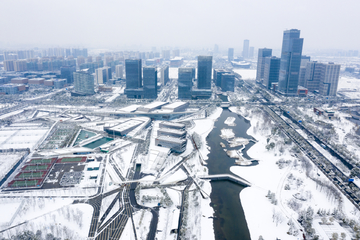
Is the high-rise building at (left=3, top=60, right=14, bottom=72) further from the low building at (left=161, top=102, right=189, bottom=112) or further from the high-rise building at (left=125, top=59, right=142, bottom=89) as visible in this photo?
the low building at (left=161, top=102, right=189, bottom=112)

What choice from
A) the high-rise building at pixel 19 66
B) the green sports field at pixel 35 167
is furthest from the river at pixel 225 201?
the high-rise building at pixel 19 66

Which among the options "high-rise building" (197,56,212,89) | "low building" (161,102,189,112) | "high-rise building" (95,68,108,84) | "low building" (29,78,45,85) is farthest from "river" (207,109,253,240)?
"low building" (29,78,45,85)

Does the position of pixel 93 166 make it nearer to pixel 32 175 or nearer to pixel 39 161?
pixel 32 175

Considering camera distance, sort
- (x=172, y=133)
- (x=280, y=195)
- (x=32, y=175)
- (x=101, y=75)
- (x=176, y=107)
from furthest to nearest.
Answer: (x=101, y=75)
(x=176, y=107)
(x=172, y=133)
(x=32, y=175)
(x=280, y=195)

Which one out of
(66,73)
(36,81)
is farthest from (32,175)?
(66,73)

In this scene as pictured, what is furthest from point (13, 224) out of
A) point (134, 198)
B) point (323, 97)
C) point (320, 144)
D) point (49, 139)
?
point (323, 97)
